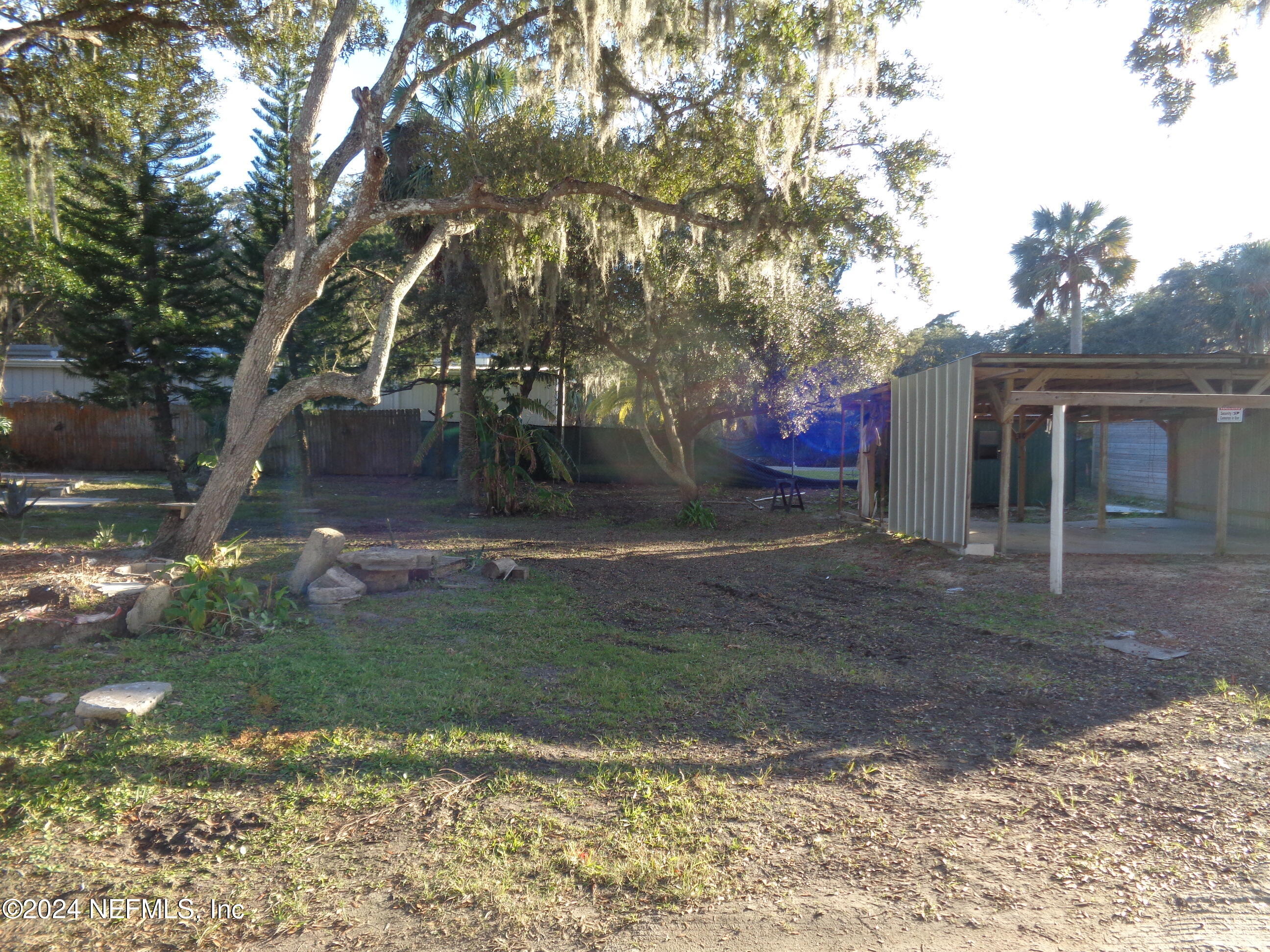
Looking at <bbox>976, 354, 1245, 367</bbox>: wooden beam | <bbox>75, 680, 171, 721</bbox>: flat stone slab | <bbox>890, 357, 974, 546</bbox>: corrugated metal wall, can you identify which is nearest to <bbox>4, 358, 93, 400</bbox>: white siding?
<bbox>890, 357, 974, 546</bbox>: corrugated metal wall

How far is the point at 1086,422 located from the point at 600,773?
13663mm

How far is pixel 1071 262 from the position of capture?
2378cm

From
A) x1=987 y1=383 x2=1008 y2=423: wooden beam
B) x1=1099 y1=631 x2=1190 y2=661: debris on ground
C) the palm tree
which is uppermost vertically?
the palm tree

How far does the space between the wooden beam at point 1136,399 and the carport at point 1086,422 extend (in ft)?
0.05

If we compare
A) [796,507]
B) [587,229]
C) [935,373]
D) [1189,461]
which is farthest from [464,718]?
[1189,461]

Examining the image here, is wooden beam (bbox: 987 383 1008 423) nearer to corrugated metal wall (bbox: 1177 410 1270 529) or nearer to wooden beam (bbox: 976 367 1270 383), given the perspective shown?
wooden beam (bbox: 976 367 1270 383)

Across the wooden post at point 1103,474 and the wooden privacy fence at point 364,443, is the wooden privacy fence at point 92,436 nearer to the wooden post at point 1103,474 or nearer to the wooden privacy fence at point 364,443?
the wooden privacy fence at point 364,443

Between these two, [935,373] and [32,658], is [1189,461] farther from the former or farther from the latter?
[32,658]

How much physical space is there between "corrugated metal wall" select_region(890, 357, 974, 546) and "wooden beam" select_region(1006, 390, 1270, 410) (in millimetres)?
1049

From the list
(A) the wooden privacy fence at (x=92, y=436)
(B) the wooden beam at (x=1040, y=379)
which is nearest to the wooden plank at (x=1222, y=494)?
(B) the wooden beam at (x=1040, y=379)

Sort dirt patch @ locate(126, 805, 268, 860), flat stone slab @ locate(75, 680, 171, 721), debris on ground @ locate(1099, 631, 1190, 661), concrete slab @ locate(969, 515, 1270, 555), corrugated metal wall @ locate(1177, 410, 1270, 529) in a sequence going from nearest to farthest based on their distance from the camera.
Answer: dirt patch @ locate(126, 805, 268, 860) < flat stone slab @ locate(75, 680, 171, 721) < debris on ground @ locate(1099, 631, 1190, 661) < concrete slab @ locate(969, 515, 1270, 555) < corrugated metal wall @ locate(1177, 410, 1270, 529)

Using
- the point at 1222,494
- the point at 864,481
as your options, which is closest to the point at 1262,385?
the point at 1222,494

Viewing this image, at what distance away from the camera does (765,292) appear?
11.9m

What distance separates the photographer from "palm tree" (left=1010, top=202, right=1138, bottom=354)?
2320 cm
